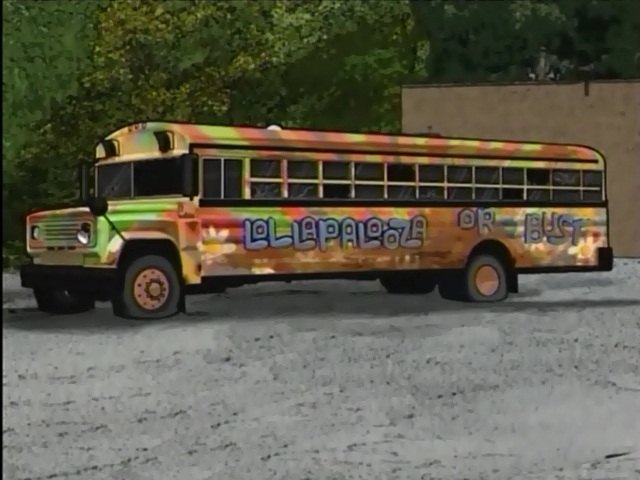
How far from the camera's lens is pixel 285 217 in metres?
2.46

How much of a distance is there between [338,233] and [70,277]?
0.60 m

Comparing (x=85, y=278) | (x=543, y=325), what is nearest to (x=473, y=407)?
(x=543, y=325)

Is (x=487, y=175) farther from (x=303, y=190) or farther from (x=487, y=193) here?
(x=303, y=190)

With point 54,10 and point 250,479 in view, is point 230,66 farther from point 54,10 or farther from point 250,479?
point 250,479

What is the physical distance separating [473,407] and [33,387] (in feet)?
3.05

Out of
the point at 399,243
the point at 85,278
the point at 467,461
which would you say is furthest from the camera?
the point at 399,243

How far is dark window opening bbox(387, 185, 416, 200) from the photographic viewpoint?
259 centimetres

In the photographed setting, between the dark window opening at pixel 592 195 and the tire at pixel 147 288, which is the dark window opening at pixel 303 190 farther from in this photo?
the dark window opening at pixel 592 195

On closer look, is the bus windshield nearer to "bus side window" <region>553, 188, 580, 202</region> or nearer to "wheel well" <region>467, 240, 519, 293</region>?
"wheel well" <region>467, 240, 519, 293</region>

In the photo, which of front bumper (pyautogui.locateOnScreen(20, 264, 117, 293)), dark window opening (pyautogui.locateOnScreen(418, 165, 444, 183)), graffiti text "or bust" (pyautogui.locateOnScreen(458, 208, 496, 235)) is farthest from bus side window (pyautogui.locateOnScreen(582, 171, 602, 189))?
front bumper (pyautogui.locateOnScreen(20, 264, 117, 293))

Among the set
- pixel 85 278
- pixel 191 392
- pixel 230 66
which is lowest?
pixel 191 392

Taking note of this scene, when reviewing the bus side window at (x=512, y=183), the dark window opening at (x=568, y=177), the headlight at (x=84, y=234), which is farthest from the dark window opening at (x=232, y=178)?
the dark window opening at (x=568, y=177)

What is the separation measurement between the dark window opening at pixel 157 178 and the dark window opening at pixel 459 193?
660 mm

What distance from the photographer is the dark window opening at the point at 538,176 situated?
2.71m
